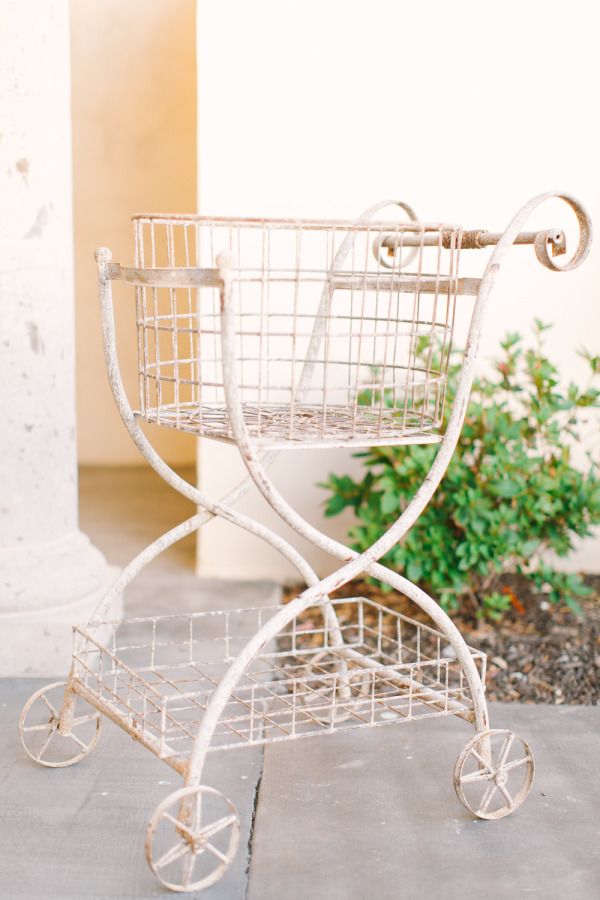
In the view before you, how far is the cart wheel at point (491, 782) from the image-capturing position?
90.5 inches

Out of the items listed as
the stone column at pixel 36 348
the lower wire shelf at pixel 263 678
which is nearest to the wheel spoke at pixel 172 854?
the lower wire shelf at pixel 263 678

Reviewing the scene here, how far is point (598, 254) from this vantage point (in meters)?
3.85

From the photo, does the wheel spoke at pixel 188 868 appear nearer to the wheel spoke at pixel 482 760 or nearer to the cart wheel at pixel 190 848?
the cart wheel at pixel 190 848

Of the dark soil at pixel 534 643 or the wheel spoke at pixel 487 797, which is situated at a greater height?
the wheel spoke at pixel 487 797

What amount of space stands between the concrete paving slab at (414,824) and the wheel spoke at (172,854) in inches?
5.9

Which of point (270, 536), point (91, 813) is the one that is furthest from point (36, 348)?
point (91, 813)

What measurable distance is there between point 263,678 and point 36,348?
3.61ft

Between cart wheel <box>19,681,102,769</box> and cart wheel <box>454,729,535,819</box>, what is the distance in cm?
84

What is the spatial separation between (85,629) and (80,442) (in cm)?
392

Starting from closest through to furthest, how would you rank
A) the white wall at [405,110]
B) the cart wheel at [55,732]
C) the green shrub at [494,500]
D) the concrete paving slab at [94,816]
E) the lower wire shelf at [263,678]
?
1. the concrete paving slab at [94,816]
2. the lower wire shelf at [263,678]
3. the cart wheel at [55,732]
4. the green shrub at [494,500]
5. the white wall at [405,110]

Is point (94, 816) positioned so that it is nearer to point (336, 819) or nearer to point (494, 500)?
point (336, 819)

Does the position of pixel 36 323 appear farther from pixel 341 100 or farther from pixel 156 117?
pixel 156 117

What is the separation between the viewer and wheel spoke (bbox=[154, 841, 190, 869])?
6.58 ft

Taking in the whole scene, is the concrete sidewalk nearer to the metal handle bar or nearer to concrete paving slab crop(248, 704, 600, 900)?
concrete paving slab crop(248, 704, 600, 900)
